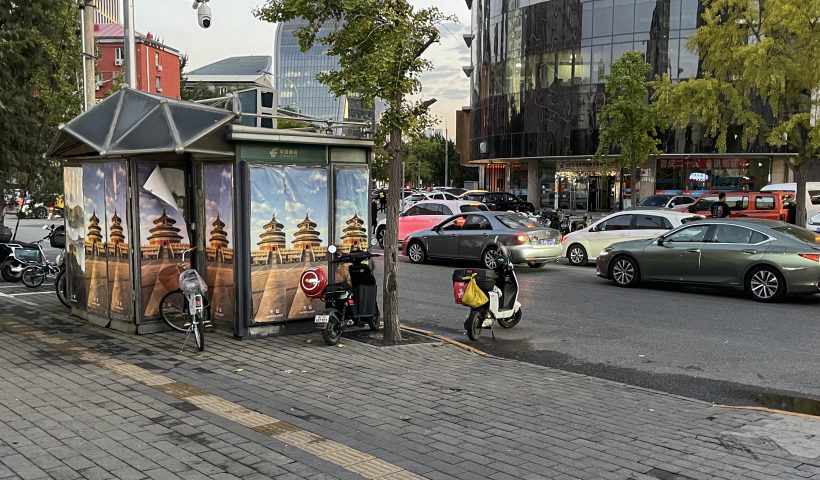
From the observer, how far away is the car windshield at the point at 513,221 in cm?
1711

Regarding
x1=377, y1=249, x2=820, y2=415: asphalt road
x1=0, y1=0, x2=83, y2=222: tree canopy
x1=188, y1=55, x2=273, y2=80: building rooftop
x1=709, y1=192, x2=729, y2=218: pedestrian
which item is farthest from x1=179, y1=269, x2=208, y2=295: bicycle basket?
x1=188, y1=55, x2=273, y2=80: building rooftop

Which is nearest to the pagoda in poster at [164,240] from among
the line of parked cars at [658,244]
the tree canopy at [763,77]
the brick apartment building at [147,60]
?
the line of parked cars at [658,244]

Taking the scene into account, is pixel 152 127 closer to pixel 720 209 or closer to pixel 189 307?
pixel 189 307

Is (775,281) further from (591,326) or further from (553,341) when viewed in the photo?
(553,341)

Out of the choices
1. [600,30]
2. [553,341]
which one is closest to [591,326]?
[553,341]

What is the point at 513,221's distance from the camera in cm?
1728

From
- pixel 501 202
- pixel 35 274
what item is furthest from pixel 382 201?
pixel 35 274

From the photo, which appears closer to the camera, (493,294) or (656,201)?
(493,294)

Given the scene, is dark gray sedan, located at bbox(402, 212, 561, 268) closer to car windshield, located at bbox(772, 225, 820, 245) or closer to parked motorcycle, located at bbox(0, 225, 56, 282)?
car windshield, located at bbox(772, 225, 820, 245)

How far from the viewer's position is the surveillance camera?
14.7 m

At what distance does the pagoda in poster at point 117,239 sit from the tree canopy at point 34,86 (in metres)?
2.14

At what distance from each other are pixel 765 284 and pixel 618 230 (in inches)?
220

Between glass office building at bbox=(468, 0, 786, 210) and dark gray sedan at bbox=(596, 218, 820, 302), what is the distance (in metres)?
29.5

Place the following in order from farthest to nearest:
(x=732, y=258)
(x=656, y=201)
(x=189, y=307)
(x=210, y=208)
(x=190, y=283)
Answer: (x=656, y=201) → (x=732, y=258) → (x=210, y=208) → (x=190, y=283) → (x=189, y=307)
